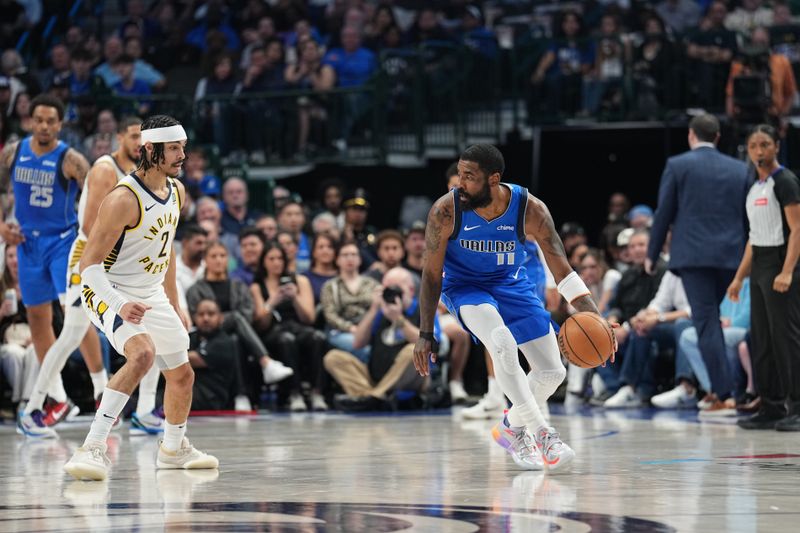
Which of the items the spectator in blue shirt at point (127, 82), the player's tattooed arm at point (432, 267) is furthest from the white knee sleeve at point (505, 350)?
the spectator in blue shirt at point (127, 82)

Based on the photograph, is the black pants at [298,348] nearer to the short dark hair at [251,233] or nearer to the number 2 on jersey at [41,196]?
the short dark hair at [251,233]

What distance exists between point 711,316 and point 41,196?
16.4 ft

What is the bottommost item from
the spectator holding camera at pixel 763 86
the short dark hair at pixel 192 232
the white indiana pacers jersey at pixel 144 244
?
the short dark hair at pixel 192 232

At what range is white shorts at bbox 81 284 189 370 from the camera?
7.42m

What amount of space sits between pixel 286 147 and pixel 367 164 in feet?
3.19

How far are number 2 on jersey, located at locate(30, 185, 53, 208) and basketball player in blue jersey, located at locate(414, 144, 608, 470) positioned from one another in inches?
140

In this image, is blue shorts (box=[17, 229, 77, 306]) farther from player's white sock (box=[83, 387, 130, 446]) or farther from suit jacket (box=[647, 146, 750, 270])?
suit jacket (box=[647, 146, 750, 270])

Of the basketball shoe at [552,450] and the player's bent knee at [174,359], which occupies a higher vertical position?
the player's bent knee at [174,359]

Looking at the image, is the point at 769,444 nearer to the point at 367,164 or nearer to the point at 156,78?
the point at 367,164

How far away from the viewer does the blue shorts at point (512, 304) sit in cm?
771

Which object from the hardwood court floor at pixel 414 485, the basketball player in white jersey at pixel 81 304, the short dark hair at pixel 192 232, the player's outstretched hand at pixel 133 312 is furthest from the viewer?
the short dark hair at pixel 192 232

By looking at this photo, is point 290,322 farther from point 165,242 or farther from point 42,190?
point 165,242

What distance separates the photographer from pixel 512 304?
774cm

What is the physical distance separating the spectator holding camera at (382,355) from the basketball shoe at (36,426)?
10.5ft
